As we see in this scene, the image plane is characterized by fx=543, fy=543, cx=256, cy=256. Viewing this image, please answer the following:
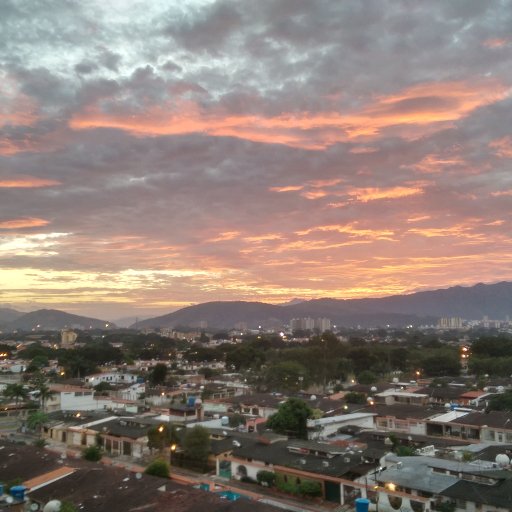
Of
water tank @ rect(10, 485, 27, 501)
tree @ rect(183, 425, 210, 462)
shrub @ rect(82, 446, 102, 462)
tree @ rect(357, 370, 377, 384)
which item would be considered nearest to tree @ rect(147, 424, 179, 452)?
tree @ rect(183, 425, 210, 462)

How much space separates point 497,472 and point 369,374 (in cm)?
2477

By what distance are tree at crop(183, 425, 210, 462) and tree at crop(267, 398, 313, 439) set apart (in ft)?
10.2

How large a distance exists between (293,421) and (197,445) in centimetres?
385

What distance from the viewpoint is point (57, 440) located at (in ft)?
73.8

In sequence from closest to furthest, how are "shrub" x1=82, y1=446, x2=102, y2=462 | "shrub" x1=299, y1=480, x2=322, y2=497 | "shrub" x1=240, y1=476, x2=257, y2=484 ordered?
"shrub" x1=299, y1=480, x2=322, y2=497 < "shrub" x1=240, y1=476, x2=257, y2=484 < "shrub" x1=82, y1=446, x2=102, y2=462

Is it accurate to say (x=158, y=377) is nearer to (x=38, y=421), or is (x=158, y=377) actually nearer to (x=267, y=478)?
(x=38, y=421)

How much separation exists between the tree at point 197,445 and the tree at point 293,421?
3.10m

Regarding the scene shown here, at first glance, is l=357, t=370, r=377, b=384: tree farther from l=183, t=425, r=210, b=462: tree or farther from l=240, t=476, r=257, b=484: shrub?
l=240, t=476, r=257, b=484: shrub

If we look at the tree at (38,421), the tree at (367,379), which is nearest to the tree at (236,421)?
the tree at (38,421)

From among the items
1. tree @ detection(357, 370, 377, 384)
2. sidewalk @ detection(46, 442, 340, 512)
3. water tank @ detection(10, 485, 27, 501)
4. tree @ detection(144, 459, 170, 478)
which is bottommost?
sidewalk @ detection(46, 442, 340, 512)

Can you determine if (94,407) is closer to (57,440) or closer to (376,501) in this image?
(57,440)

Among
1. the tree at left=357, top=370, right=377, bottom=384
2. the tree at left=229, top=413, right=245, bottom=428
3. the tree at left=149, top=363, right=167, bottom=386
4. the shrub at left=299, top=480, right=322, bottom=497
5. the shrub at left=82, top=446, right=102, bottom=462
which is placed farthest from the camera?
the tree at left=149, top=363, right=167, bottom=386

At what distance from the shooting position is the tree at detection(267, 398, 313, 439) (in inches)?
778

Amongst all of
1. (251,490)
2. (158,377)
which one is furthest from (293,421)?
(158,377)
